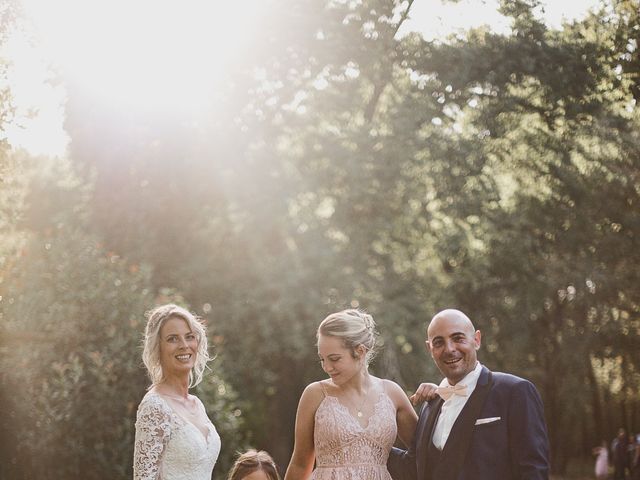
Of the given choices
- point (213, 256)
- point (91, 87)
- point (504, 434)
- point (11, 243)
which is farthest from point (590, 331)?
point (504, 434)

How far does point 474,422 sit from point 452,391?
0.20m

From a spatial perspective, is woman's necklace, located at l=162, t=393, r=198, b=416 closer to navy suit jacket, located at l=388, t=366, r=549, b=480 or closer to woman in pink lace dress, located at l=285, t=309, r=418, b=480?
woman in pink lace dress, located at l=285, t=309, r=418, b=480

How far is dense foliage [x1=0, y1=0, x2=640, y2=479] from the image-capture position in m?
11.7

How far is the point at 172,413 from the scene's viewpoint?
15.2ft

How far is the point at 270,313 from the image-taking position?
17922 mm

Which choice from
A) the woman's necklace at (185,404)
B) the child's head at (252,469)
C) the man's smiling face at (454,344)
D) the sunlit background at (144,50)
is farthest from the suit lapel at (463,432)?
the sunlit background at (144,50)

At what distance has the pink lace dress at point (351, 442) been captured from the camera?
5094 mm

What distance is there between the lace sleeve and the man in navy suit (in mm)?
1328

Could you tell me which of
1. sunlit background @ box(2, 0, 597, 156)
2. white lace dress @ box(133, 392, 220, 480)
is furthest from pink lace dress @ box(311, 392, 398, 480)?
sunlit background @ box(2, 0, 597, 156)

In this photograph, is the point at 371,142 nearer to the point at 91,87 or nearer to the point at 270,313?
the point at 270,313

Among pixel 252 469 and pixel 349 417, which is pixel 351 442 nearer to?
pixel 349 417

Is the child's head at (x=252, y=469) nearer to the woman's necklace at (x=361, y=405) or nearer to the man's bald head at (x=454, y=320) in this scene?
the woman's necklace at (x=361, y=405)

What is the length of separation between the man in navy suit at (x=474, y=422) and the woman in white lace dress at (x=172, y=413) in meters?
1.18

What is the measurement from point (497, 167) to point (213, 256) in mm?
6665
